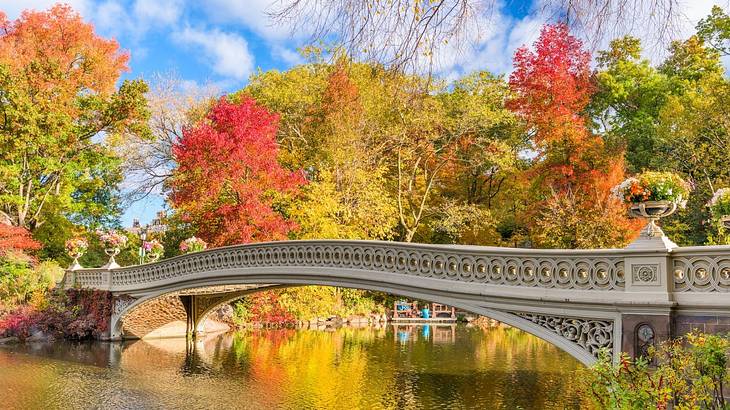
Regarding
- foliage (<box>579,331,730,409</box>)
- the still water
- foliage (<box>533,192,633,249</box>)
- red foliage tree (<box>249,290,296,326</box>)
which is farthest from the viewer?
red foliage tree (<box>249,290,296,326</box>)

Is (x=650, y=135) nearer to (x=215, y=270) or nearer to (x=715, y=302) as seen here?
(x=215, y=270)

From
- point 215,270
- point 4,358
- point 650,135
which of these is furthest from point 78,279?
point 650,135

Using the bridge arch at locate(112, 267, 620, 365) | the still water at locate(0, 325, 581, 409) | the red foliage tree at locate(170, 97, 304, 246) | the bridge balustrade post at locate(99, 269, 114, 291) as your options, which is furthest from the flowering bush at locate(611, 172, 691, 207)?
the bridge balustrade post at locate(99, 269, 114, 291)

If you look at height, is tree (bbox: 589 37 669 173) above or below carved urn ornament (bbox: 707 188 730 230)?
above

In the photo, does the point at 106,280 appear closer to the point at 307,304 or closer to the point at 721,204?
the point at 307,304

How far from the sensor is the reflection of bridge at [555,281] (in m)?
7.25

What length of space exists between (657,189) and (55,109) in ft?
64.7

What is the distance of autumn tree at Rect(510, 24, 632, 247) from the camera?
2252 centimetres

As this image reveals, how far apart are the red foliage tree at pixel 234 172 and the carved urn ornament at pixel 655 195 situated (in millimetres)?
14255

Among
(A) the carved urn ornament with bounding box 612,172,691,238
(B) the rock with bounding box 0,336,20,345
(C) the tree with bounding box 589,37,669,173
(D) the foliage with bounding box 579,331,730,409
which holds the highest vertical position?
(C) the tree with bounding box 589,37,669,173

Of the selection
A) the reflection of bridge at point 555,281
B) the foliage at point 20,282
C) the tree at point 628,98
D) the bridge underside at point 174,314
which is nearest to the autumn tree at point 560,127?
the tree at point 628,98

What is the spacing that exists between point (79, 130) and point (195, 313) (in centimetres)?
784

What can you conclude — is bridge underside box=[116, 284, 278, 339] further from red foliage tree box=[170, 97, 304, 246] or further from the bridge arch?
the bridge arch

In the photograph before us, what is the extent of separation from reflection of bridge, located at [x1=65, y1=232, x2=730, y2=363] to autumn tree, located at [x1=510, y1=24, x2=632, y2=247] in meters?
11.8
